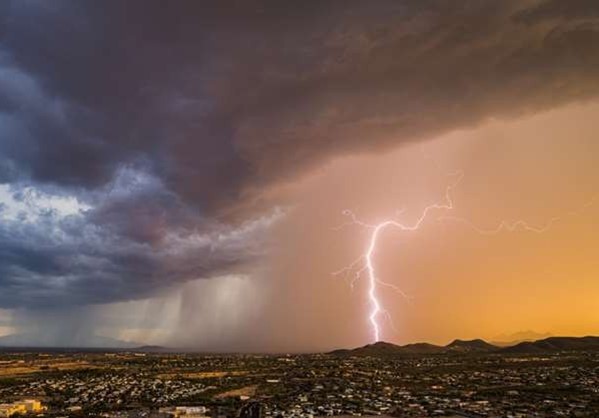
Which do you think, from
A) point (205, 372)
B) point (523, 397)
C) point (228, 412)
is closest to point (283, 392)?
point (228, 412)

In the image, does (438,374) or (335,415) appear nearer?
(335,415)

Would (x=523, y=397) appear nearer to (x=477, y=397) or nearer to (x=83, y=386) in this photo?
(x=477, y=397)

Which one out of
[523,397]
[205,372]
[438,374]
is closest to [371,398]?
[523,397]

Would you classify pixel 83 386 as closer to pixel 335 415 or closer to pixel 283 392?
pixel 283 392

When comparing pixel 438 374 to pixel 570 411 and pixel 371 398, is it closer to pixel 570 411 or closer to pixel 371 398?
pixel 371 398

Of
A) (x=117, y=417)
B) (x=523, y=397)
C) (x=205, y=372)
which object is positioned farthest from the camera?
(x=205, y=372)

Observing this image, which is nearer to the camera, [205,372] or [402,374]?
[402,374]

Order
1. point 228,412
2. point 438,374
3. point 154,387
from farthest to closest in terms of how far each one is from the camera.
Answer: point 438,374 → point 154,387 → point 228,412

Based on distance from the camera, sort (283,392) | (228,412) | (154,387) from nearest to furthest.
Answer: (228,412) < (283,392) < (154,387)

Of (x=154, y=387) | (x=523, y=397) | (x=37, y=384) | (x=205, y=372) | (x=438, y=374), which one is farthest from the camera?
(x=205, y=372)
